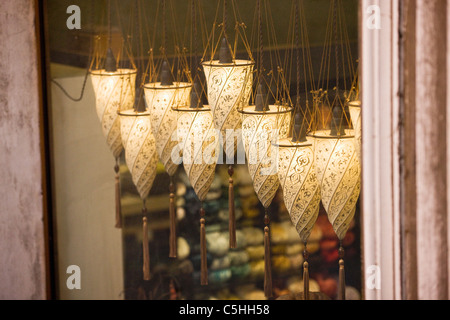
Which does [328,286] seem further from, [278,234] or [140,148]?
[140,148]

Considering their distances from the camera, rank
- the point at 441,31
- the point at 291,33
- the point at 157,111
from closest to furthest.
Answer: the point at 441,31 → the point at 291,33 → the point at 157,111

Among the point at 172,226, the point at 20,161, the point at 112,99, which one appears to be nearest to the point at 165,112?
the point at 112,99

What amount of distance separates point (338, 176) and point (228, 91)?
0.27 m

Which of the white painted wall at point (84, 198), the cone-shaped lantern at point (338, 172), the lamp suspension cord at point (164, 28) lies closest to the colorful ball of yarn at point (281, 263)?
the cone-shaped lantern at point (338, 172)

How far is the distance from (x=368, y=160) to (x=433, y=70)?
183mm

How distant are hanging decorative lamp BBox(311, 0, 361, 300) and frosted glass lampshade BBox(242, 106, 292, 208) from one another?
7 cm

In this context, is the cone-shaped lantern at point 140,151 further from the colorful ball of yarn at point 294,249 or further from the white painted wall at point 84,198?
the colorful ball of yarn at point 294,249

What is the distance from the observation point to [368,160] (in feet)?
3.25

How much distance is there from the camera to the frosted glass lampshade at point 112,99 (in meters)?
1.20

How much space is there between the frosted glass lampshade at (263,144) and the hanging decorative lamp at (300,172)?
0.05 feet

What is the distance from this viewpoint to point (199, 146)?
116cm
